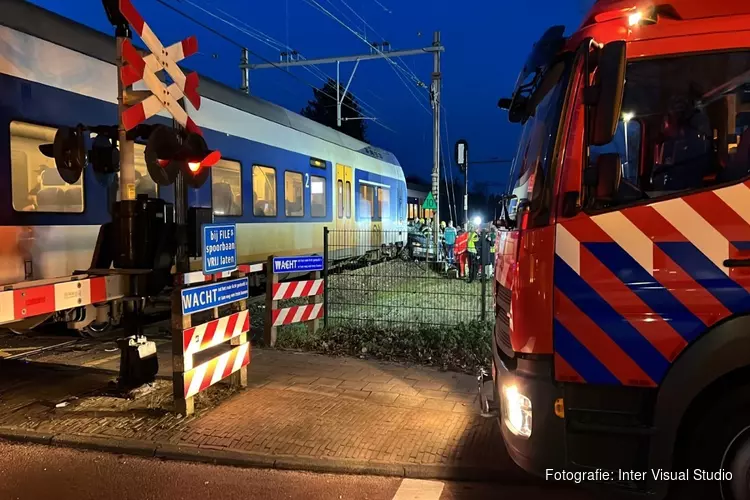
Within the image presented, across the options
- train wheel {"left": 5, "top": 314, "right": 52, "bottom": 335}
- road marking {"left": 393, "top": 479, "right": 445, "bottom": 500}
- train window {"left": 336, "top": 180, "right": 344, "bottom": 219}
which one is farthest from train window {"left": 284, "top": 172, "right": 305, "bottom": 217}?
road marking {"left": 393, "top": 479, "right": 445, "bottom": 500}

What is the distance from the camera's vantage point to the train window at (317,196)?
13.3 metres

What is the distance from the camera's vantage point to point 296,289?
775cm

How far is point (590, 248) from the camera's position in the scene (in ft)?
9.87

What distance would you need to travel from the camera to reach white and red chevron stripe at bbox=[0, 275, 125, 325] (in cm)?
417

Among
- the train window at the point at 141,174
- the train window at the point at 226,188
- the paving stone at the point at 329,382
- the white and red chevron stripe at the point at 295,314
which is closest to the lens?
the paving stone at the point at 329,382

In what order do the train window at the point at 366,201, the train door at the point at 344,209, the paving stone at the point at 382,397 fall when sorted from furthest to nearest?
the train window at the point at 366,201, the train door at the point at 344,209, the paving stone at the point at 382,397

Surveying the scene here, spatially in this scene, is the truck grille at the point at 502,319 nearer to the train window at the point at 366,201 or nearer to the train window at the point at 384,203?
the train window at the point at 366,201

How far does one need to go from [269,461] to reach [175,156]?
279 centimetres

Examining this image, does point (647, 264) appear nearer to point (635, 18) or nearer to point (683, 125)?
point (683, 125)

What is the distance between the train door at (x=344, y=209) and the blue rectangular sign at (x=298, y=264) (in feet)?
17.4

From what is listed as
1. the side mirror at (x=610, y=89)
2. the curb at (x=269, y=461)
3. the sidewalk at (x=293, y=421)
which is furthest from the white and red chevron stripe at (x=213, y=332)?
the side mirror at (x=610, y=89)

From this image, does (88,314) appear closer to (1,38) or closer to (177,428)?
(177,428)

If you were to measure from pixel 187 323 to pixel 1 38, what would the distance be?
3.51 meters

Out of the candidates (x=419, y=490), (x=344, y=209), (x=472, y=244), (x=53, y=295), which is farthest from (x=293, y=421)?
(x=344, y=209)
